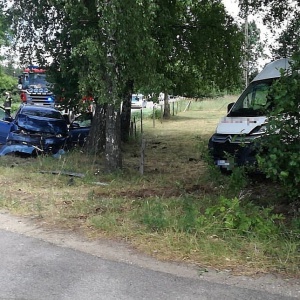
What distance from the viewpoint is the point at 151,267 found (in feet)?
15.9

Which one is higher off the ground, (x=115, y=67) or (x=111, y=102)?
→ (x=115, y=67)

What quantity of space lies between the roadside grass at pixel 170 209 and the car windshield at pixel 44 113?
3.24 meters

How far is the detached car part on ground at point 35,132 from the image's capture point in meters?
12.5

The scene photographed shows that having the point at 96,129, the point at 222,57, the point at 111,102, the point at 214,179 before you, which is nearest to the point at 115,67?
the point at 111,102

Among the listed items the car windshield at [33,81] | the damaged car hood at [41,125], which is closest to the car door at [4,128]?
the damaged car hood at [41,125]

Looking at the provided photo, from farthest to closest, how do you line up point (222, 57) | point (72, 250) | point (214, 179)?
point (222, 57) → point (214, 179) → point (72, 250)

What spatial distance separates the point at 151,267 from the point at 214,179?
3.40 m

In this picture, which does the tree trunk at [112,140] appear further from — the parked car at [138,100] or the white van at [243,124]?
the white van at [243,124]

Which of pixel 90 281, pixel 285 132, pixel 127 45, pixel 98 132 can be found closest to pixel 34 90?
pixel 98 132

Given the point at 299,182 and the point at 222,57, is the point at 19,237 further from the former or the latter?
the point at 222,57

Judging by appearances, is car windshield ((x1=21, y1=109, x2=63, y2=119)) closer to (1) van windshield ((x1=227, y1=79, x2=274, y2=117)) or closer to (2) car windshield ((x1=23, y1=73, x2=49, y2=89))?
(1) van windshield ((x1=227, y1=79, x2=274, y2=117))

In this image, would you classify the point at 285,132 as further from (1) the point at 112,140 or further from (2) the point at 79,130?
(2) the point at 79,130

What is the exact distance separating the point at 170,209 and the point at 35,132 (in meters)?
7.42

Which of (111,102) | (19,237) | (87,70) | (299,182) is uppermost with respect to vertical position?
(87,70)
